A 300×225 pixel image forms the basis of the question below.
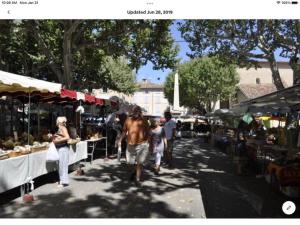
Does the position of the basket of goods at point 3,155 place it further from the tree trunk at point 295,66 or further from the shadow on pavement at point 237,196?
the tree trunk at point 295,66

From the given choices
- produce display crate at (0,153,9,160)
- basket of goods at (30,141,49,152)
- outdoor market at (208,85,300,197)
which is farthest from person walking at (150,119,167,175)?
produce display crate at (0,153,9,160)

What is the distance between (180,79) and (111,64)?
17573mm

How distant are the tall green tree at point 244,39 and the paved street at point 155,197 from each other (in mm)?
7986

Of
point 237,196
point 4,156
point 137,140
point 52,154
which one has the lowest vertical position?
point 237,196

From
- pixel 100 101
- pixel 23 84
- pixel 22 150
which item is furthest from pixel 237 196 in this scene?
pixel 100 101

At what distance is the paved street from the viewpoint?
6.18m

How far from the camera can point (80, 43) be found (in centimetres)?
1795

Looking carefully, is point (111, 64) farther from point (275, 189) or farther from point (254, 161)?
point (275, 189)

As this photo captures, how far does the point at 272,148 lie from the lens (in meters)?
10.8

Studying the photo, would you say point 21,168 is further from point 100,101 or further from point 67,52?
point 67,52

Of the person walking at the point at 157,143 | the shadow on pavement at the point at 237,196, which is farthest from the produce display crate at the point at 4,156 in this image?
the person walking at the point at 157,143

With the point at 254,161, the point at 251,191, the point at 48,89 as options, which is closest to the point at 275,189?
the point at 251,191

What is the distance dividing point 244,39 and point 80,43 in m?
7.17
